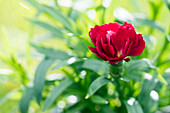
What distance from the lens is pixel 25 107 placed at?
0.80m

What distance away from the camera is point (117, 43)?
0.47 metres

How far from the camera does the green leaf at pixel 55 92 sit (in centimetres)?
72

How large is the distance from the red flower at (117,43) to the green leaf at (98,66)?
184 millimetres

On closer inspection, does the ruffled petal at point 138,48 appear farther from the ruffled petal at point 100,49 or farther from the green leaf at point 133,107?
the green leaf at point 133,107

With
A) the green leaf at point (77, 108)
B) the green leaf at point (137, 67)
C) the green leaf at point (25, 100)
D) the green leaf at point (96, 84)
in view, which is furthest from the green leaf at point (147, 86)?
the green leaf at point (25, 100)

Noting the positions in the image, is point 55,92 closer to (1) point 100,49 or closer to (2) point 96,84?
(2) point 96,84

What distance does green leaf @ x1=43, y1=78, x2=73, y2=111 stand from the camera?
725 mm

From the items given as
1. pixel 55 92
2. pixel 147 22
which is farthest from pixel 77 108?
pixel 147 22

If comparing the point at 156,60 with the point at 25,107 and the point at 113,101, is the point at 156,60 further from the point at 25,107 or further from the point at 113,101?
the point at 25,107

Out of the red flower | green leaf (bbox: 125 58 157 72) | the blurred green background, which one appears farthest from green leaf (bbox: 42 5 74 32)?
the red flower

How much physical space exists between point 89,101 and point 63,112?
0.45 feet

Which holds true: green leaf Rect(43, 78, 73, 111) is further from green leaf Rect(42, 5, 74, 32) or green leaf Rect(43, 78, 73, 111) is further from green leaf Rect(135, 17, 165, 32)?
green leaf Rect(135, 17, 165, 32)

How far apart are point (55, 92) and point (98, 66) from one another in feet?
0.54

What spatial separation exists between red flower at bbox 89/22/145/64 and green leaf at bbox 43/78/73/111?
30 centimetres
